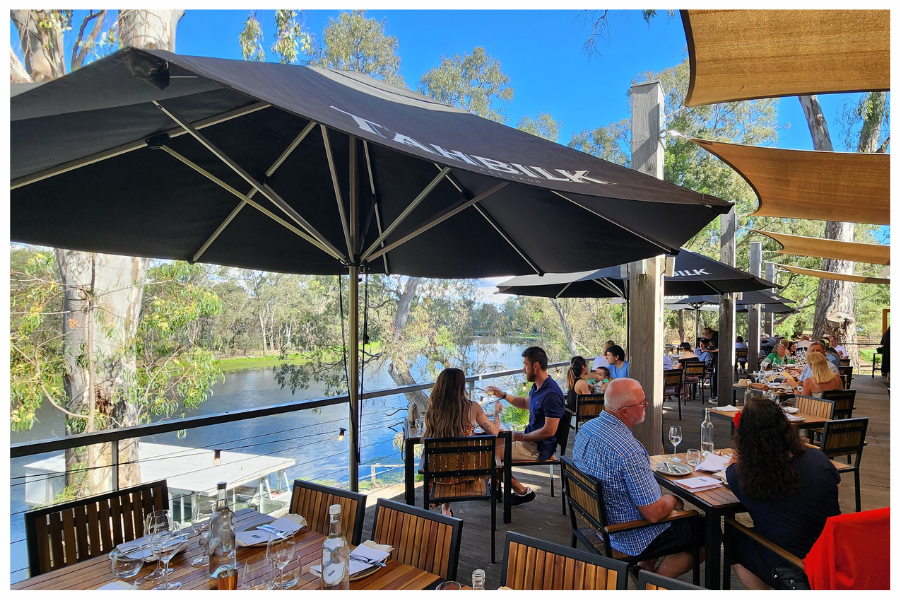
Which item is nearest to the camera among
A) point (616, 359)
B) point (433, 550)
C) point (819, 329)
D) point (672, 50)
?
point (433, 550)

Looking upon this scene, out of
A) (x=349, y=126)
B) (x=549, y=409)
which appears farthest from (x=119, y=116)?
(x=549, y=409)

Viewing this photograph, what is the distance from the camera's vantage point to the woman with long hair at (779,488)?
7.63ft

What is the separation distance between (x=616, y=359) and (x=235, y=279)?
48.3ft

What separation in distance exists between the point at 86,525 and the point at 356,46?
17149mm

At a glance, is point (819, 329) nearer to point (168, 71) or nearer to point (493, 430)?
point (493, 430)

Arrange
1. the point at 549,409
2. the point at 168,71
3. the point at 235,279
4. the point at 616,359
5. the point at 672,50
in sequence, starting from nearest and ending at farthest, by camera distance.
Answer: the point at 168,71, the point at 549,409, the point at 616,359, the point at 235,279, the point at 672,50

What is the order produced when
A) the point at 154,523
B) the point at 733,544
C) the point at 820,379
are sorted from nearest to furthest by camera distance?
the point at 154,523, the point at 733,544, the point at 820,379

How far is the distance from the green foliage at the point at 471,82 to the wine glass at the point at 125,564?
18.8 metres

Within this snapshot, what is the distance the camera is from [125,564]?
180 cm

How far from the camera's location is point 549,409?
4223 millimetres

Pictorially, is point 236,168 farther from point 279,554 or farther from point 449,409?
point 449,409

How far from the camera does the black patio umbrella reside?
1.28m

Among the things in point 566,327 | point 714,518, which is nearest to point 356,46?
point 566,327

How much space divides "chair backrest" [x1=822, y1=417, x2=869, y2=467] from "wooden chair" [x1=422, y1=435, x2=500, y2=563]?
96.4 inches
